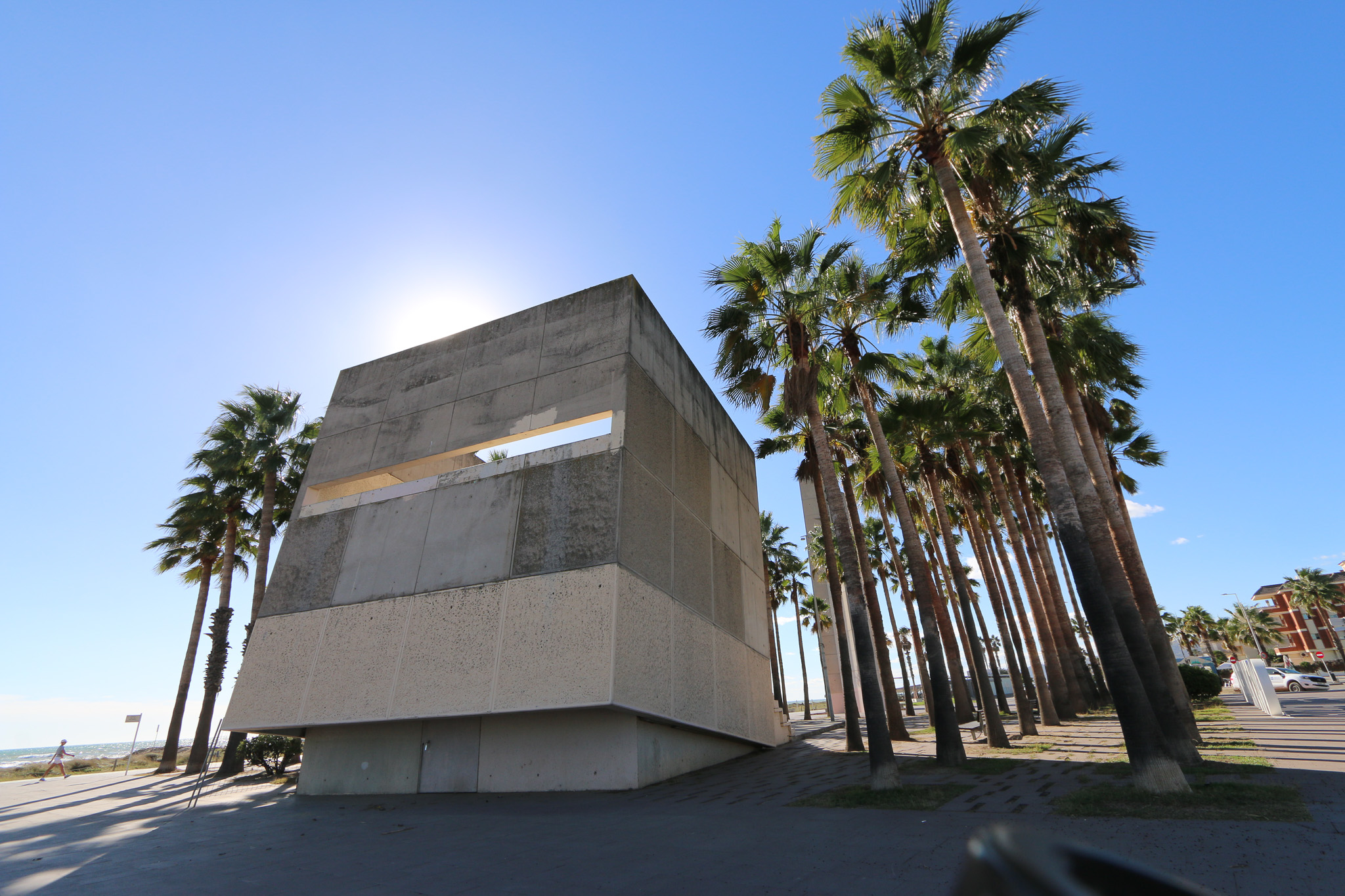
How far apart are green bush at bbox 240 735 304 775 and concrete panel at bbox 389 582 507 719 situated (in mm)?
12621

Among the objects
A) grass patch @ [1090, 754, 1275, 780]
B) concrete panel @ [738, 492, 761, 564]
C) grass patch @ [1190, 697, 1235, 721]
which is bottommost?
grass patch @ [1090, 754, 1275, 780]

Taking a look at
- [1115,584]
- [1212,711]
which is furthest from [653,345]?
[1212,711]

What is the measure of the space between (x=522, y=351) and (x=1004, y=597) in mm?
22561

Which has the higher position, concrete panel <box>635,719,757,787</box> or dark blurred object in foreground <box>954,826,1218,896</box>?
dark blurred object in foreground <box>954,826,1218,896</box>

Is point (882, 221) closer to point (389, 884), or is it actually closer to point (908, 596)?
point (389, 884)

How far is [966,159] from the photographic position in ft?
39.0

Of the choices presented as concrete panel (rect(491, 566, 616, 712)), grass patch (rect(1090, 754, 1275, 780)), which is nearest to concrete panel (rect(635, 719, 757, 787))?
concrete panel (rect(491, 566, 616, 712))

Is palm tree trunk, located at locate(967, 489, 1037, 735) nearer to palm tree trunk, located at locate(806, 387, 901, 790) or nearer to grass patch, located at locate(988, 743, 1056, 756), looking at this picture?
grass patch, located at locate(988, 743, 1056, 756)

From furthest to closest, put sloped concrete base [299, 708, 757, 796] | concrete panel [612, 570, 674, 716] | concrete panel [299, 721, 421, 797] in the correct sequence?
1. concrete panel [299, 721, 421, 797]
2. sloped concrete base [299, 708, 757, 796]
3. concrete panel [612, 570, 674, 716]

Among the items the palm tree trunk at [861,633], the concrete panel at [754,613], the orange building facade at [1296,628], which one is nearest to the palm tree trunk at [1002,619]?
the concrete panel at [754,613]

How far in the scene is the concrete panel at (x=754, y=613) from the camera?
19.1 metres

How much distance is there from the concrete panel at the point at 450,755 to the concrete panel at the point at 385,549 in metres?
3.10

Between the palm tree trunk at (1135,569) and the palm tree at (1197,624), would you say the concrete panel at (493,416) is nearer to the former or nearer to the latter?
the palm tree trunk at (1135,569)

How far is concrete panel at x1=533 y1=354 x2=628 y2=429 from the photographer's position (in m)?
14.1
